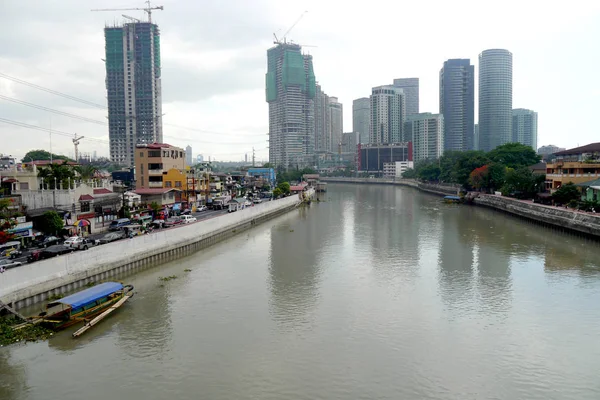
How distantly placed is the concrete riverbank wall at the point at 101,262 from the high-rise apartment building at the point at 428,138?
122113 mm

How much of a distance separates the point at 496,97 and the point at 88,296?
15318 cm

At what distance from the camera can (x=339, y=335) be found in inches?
529

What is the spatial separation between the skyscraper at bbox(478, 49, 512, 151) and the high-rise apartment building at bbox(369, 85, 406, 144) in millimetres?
33296

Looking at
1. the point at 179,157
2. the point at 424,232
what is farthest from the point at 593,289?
the point at 179,157

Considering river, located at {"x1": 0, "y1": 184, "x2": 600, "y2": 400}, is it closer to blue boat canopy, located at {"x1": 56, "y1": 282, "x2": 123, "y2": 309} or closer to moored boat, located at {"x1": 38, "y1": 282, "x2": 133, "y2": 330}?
moored boat, located at {"x1": 38, "y1": 282, "x2": 133, "y2": 330}

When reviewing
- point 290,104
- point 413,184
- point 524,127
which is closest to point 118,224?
point 413,184

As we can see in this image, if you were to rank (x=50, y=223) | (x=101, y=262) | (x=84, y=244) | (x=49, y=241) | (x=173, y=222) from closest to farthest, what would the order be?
(x=101, y=262) → (x=84, y=244) → (x=49, y=241) → (x=50, y=223) → (x=173, y=222)

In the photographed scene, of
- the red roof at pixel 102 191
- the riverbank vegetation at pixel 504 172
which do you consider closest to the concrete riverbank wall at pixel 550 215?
the riverbank vegetation at pixel 504 172

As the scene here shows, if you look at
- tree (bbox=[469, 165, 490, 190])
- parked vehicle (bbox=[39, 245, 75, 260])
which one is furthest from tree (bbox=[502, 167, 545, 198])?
parked vehicle (bbox=[39, 245, 75, 260])

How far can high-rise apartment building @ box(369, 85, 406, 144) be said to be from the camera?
168 meters

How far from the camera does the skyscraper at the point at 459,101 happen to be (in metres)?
155

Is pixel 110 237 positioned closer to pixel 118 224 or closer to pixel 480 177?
pixel 118 224

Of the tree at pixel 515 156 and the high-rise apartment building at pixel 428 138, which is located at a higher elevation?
the high-rise apartment building at pixel 428 138

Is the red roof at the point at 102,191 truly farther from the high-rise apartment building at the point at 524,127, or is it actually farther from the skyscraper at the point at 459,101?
the high-rise apartment building at the point at 524,127
